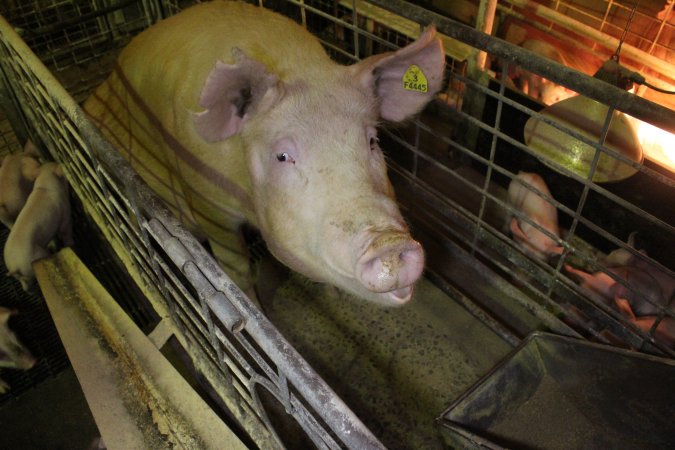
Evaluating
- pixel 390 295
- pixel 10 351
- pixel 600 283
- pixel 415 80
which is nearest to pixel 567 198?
pixel 600 283

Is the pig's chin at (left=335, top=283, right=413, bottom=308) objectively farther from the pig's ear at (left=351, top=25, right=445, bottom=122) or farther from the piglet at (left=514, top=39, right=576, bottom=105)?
the piglet at (left=514, top=39, right=576, bottom=105)

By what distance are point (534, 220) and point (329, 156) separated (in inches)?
75.9

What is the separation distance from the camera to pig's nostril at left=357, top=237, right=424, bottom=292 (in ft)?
5.58

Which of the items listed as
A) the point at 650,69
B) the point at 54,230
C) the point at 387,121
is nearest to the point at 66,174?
the point at 54,230

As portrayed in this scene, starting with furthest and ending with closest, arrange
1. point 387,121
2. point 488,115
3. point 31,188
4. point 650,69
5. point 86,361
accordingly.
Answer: point 650,69, point 488,115, point 31,188, point 387,121, point 86,361

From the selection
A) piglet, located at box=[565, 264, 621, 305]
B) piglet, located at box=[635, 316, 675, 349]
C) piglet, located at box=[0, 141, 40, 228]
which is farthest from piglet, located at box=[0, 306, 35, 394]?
piglet, located at box=[635, 316, 675, 349]

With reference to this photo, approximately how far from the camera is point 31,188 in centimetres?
365

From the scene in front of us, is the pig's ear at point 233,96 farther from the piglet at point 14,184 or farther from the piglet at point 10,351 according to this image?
the piglet at point 14,184

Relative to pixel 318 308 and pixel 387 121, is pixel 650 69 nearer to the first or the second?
pixel 387 121

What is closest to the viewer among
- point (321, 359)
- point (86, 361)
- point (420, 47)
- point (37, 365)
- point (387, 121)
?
point (420, 47)

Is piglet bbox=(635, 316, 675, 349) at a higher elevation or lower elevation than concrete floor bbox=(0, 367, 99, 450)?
higher

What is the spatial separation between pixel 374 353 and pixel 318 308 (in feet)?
1.43

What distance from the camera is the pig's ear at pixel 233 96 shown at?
1.87 metres

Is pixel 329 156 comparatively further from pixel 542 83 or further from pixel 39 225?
pixel 542 83
